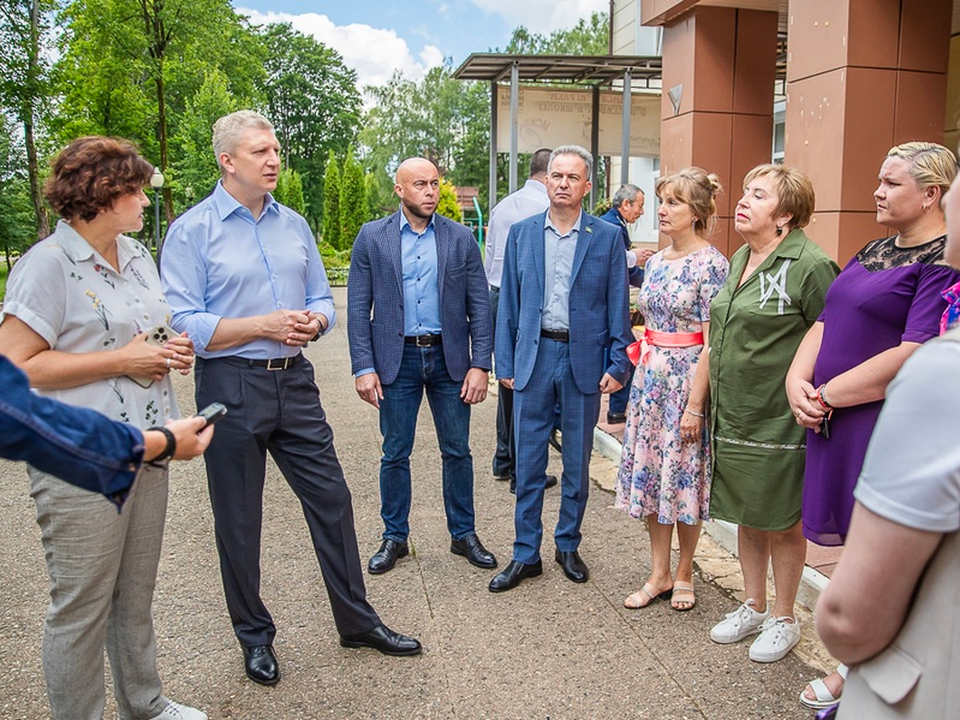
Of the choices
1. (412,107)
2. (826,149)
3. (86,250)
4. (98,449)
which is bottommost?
(98,449)

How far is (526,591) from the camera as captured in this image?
14.1 feet

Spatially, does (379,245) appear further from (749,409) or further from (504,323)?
(749,409)

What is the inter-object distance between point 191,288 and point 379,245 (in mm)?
1397

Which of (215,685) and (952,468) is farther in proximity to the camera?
(215,685)

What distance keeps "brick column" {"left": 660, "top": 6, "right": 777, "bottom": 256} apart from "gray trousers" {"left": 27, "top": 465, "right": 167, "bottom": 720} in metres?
5.86

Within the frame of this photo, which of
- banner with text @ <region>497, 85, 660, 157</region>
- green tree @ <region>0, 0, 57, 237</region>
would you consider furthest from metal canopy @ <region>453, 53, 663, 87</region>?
green tree @ <region>0, 0, 57, 237</region>

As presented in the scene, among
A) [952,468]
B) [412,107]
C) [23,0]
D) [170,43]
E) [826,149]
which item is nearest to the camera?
[952,468]

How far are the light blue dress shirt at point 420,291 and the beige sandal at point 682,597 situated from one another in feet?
5.91

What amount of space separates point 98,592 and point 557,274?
8.40 ft

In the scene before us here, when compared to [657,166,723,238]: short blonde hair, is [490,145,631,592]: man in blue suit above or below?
below

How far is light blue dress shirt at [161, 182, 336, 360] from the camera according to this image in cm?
328

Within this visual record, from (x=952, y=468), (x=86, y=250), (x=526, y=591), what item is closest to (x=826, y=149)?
(x=526, y=591)

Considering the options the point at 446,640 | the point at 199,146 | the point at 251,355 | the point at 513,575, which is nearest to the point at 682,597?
the point at 513,575

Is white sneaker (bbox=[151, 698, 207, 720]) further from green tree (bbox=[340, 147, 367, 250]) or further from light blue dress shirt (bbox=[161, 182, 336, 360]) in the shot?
green tree (bbox=[340, 147, 367, 250])
